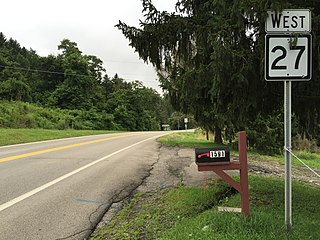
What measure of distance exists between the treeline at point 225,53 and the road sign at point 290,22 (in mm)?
136

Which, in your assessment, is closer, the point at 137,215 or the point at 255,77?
the point at 137,215

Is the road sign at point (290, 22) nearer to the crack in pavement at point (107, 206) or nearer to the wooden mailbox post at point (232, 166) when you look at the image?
the wooden mailbox post at point (232, 166)

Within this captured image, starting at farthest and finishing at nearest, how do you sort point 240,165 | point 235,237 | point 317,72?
point 317,72
point 240,165
point 235,237

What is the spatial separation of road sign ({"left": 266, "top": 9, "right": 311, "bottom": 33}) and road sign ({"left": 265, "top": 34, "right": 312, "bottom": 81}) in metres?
0.15

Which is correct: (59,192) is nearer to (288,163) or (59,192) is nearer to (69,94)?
(288,163)

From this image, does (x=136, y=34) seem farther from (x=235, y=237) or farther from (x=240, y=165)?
(x=235, y=237)

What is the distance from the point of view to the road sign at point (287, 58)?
3.84 metres

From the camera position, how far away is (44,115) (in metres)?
39.6

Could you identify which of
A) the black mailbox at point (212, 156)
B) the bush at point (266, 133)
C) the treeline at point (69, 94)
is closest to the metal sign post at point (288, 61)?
the black mailbox at point (212, 156)

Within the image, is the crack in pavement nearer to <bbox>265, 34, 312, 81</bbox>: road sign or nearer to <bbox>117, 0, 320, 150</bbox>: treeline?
<bbox>117, 0, 320, 150</bbox>: treeline

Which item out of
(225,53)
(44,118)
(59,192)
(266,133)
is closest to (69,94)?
(44,118)

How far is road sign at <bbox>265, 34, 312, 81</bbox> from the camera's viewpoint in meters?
3.84

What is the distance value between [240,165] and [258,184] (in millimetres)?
3021

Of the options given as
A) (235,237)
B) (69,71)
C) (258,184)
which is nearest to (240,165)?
(235,237)
